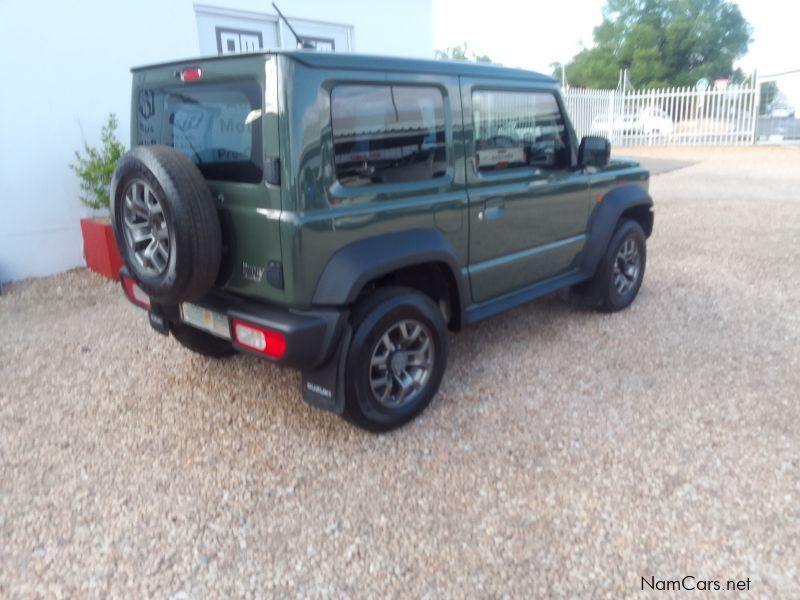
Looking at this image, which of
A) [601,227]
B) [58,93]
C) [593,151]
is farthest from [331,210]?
[58,93]

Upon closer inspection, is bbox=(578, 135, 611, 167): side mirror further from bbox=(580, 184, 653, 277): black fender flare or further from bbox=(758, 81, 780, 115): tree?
bbox=(758, 81, 780, 115): tree

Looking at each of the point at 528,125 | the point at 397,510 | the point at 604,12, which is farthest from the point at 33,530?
the point at 604,12

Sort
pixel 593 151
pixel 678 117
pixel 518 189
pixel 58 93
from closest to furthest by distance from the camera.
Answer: pixel 518 189
pixel 593 151
pixel 58 93
pixel 678 117

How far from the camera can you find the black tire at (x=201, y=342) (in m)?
3.93

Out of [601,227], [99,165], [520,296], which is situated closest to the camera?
[520,296]

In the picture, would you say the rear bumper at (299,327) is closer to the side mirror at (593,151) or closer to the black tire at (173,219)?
the black tire at (173,219)

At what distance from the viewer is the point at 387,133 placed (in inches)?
126

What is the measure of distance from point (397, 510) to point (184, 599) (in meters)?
0.90

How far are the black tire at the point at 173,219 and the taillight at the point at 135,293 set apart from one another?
50 centimetres

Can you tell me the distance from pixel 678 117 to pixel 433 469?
20.5 metres

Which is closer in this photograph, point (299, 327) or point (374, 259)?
point (299, 327)

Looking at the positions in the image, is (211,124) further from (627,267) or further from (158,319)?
(627,267)

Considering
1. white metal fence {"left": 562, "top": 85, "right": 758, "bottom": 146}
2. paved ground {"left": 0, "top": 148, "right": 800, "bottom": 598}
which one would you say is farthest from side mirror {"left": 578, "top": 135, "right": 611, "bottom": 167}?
white metal fence {"left": 562, "top": 85, "right": 758, "bottom": 146}

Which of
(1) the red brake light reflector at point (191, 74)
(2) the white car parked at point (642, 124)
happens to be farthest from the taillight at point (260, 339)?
(2) the white car parked at point (642, 124)
